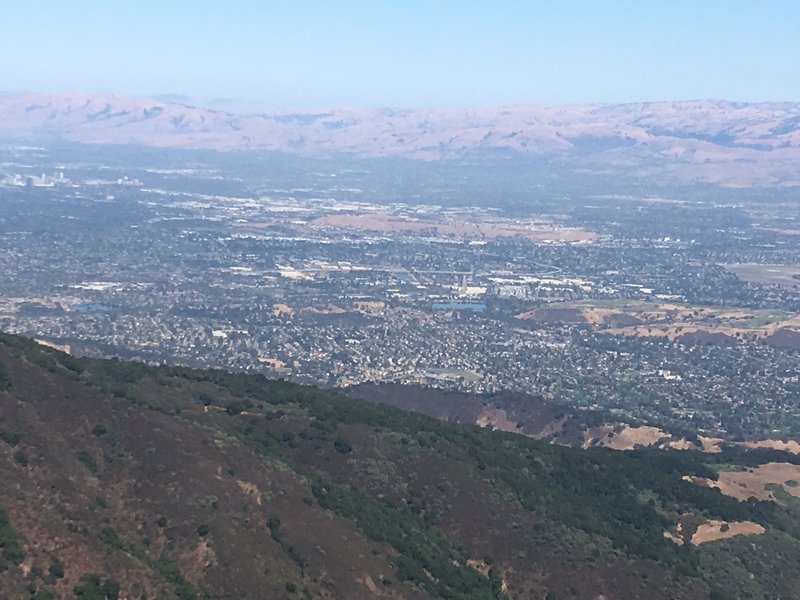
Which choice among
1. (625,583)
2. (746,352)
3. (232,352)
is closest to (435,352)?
Result: (232,352)

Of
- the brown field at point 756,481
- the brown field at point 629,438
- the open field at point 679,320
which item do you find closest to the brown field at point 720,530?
the brown field at point 756,481

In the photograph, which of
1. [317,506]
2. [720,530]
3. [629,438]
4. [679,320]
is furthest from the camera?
[679,320]

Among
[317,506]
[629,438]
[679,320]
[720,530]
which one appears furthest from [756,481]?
[679,320]

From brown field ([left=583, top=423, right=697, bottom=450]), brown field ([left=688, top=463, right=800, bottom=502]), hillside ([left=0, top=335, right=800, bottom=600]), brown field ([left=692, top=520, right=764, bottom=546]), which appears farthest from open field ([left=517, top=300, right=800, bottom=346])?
brown field ([left=692, top=520, right=764, bottom=546])

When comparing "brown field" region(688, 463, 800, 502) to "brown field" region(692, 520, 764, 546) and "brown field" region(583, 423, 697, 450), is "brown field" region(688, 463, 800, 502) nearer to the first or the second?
"brown field" region(692, 520, 764, 546)

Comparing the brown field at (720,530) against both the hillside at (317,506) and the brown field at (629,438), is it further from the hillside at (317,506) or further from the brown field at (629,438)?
the brown field at (629,438)

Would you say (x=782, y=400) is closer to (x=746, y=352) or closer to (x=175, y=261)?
(x=746, y=352)

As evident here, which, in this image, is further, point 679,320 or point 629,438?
point 679,320

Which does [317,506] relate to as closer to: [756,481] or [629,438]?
[756,481]
